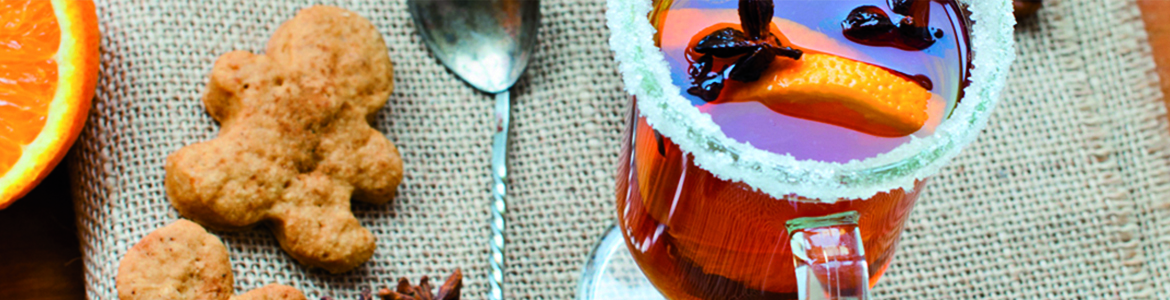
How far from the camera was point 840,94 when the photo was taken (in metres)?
0.83

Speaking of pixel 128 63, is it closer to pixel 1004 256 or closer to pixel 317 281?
pixel 317 281

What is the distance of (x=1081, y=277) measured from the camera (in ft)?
4.59

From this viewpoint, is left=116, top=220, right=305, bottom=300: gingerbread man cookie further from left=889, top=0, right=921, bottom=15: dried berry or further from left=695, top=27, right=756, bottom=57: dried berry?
left=889, top=0, right=921, bottom=15: dried berry

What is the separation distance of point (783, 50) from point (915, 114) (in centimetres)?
14

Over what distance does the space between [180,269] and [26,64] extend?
401mm

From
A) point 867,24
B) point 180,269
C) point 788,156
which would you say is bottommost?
point 180,269

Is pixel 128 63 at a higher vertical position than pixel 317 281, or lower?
higher

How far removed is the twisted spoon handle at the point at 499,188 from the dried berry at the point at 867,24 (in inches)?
25.4

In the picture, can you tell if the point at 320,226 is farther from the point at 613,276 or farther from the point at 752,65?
the point at 752,65

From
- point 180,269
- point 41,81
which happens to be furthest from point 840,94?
point 41,81

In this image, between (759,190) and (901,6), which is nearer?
(759,190)

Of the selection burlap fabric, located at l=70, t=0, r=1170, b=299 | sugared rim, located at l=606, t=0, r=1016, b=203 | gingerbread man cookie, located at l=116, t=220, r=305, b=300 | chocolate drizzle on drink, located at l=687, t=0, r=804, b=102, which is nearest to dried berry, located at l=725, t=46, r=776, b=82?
chocolate drizzle on drink, located at l=687, t=0, r=804, b=102

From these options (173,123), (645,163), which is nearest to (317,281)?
(173,123)

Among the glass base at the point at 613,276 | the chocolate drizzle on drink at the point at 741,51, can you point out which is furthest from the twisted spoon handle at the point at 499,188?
the chocolate drizzle on drink at the point at 741,51
